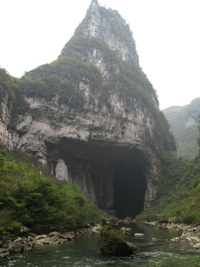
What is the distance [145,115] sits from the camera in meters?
53.9

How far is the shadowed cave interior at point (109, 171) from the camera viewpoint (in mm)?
43938

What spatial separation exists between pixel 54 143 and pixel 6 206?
25165mm

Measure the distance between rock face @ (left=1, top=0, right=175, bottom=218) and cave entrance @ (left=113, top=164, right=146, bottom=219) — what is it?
0.23m

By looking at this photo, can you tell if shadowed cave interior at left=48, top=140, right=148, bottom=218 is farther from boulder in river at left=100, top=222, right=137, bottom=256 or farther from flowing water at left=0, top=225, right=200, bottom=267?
flowing water at left=0, top=225, right=200, bottom=267

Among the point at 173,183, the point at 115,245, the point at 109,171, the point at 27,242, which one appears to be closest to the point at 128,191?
the point at 109,171

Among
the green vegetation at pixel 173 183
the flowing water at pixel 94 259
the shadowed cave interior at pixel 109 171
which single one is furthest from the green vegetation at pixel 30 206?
the green vegetation at pixel 173 183

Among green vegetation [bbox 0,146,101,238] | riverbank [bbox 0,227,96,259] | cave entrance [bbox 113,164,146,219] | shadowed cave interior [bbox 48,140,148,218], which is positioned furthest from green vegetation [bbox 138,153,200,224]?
riverbank [bbox 0,227,96,259]

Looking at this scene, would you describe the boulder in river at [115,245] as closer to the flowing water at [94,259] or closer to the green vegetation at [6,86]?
the flowing water at [94,259]

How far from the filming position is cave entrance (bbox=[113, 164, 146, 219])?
5704 centimetres

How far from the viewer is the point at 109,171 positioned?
55219mm

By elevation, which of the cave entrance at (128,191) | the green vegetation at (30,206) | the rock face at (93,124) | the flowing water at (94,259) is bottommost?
the cave entrance at (128,191)

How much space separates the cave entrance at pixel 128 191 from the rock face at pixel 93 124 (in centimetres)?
23

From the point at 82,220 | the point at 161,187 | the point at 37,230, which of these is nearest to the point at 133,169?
the point at 161,187

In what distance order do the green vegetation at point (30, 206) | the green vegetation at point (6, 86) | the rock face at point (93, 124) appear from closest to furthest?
the green vegetation at point (30, 206) < the green vegetation at point (6, 86) < the rock face at point (93, 124)
